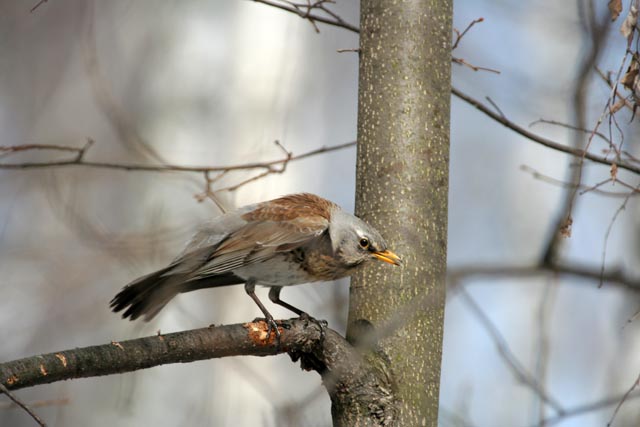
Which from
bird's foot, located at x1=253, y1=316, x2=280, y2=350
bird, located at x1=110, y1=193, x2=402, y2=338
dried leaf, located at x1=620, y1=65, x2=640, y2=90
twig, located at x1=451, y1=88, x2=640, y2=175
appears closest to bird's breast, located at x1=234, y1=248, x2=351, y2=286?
bird, located at x1=110, y1=193, x2=402, y2=338

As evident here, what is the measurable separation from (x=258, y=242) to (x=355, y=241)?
1.61ft

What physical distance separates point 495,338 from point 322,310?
91 centimetres

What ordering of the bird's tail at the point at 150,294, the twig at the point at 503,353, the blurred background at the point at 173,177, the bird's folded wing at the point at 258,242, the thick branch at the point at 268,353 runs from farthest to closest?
1. the blurred background at the point at 173,177
2. the twig at the point at 503,353
3. the bird's folded wing at the point at 258,242
4. the bird's tail at the point at 150,294
5. the thick branch at the point at 268,353

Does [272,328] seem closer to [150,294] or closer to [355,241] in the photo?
[355,241]

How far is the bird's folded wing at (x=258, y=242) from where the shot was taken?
369 centimetres

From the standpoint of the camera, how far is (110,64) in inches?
296

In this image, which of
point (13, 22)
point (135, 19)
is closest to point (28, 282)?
point (135, 19)

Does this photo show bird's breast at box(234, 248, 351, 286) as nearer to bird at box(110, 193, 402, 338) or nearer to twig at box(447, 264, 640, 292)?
bird at box(110, 193, 402, 338)

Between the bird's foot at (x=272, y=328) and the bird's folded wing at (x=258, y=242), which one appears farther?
the bird's folded wing at (x=258, y=242)

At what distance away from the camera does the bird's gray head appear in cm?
330

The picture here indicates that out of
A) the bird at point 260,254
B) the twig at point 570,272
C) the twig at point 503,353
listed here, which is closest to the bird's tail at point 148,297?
the bird at point 260,254

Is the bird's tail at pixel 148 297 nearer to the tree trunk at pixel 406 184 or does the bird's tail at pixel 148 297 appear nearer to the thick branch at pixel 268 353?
the thick branch at pixel 268 353

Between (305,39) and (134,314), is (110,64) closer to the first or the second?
(305,39)

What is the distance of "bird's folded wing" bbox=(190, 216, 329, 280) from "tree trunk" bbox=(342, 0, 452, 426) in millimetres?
404
